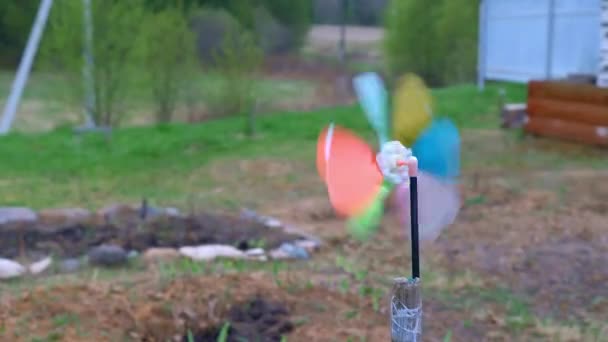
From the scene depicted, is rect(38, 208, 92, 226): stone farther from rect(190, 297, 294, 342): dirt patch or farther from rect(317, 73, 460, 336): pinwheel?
rect(317, 73, 460, 336): pinwheel

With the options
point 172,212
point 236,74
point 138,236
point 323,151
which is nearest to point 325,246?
point 138,236

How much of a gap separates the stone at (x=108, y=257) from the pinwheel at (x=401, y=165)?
322 cm

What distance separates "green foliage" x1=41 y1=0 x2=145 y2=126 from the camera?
12641mm

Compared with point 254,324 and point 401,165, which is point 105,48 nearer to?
point 254,324

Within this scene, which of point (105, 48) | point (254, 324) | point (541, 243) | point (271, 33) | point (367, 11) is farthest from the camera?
point (367, 11)

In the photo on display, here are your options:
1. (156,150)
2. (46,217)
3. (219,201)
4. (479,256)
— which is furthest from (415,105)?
(156,150)

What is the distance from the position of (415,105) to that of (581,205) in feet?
16.0

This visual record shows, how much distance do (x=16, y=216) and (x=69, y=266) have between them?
1420 millimetres

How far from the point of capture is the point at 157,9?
62.2 feet

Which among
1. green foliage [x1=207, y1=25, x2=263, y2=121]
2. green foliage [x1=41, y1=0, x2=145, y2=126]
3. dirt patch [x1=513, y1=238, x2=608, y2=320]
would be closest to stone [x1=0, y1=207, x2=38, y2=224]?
dirt patch [x1=513, y1=238, x2=608, y2=320]

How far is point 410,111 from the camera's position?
225cm

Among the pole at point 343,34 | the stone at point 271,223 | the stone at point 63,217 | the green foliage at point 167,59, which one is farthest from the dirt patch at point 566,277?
the pole at point 343,34

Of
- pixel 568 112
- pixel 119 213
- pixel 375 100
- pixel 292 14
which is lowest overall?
pixel 119 213

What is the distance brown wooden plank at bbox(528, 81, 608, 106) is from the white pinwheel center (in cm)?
753
